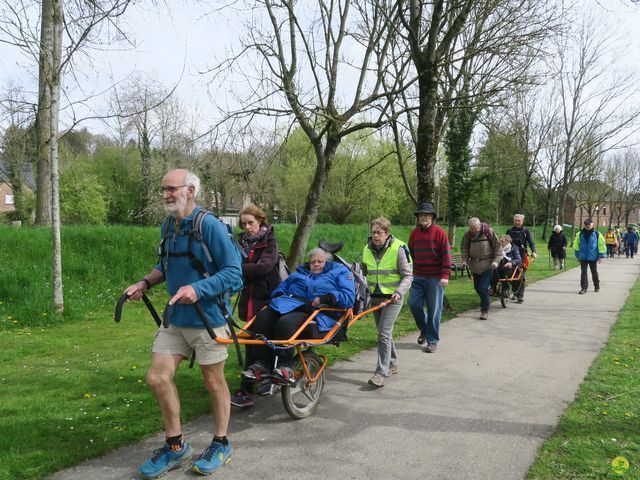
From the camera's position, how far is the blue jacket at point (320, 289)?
4.83m

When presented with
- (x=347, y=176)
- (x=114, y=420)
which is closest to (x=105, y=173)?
(x=347, y=176)

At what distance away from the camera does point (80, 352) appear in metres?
7.05

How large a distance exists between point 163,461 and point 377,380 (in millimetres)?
2655

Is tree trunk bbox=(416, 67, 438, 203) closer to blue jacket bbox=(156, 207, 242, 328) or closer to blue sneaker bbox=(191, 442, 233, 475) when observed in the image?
blue jacket bbox=(156, 207, 242, 328)

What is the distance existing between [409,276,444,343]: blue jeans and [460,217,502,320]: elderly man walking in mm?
2699

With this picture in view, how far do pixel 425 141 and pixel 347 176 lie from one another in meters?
27.0

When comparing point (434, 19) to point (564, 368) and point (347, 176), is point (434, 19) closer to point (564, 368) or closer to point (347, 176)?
point (564, 368)

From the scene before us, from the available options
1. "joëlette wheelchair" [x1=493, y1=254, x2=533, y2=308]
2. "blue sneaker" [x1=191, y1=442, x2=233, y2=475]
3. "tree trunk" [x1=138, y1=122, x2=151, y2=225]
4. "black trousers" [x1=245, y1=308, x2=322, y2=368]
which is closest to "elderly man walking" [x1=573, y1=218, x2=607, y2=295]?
"joëlette wheelchair" [x1=493, y1=254, x2=533, y2=308]

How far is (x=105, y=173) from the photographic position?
41375 millimetres

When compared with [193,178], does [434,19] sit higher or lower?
higher

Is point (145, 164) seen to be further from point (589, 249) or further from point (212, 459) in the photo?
point (212, 459)

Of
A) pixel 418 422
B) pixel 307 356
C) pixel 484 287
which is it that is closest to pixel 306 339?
pixel 307 356

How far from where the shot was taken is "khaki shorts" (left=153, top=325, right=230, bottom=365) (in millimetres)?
3604

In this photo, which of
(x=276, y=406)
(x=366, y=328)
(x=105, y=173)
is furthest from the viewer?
(x=105, y=173)
